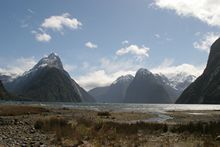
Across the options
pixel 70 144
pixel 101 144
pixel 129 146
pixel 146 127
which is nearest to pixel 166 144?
pixel 129 146

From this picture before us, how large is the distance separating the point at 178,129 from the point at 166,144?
10.8 meters

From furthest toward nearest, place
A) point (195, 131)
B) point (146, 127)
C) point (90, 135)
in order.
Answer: point (146, 127)
point (195, 131)
point (90, 135)

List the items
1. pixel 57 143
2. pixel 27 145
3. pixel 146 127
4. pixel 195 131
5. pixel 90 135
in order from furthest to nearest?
pixel 146 127 < pixel 195 131 < pixel 90 135 < pixel 57 143 < pixel 27 145

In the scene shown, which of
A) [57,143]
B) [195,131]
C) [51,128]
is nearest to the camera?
[57,143]

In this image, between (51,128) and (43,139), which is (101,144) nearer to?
(43,139)

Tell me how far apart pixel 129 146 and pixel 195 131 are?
40.8 feet

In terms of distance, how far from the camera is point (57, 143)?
21.1m

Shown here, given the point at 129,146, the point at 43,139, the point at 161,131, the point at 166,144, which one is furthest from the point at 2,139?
the point at 161,131

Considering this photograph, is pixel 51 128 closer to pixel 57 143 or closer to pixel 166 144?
pixel 57 143

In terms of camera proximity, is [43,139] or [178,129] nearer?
[43,139]

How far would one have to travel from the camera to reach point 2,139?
866 inches

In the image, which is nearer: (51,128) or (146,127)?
(51,128)

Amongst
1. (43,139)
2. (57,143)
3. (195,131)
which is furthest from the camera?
(195,131)

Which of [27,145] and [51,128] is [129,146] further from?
[51,128]
